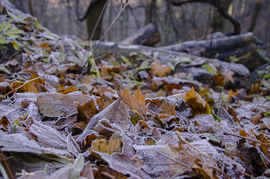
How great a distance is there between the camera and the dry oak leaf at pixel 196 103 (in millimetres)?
1228

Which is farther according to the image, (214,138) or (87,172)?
(214,138)

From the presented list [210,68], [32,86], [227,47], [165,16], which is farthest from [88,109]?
[165,16]

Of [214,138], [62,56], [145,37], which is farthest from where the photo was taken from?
[145,37]

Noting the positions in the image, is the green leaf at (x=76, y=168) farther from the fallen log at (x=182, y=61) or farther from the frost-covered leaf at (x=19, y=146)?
the fallen log at (x=182, y=61)

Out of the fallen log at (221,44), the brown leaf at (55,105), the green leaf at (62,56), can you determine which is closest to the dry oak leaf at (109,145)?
the brown leaf at (55,105)

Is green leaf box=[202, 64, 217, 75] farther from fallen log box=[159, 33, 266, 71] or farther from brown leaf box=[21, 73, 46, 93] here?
brown leaf box=[21, 73, 46, 93]

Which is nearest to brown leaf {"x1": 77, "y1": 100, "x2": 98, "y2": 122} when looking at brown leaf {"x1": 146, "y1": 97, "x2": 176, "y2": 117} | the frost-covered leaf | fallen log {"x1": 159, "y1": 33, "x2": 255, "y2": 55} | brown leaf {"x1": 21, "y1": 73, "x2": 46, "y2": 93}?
the frost-covered leaf

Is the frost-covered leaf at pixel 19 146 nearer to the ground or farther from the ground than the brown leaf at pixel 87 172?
farther from the ground

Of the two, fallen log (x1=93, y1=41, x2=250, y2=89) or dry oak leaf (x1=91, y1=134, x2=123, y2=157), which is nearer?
dry oak leaf (x1=91, y1=134, x2=123, y2=157)

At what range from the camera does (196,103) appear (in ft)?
4.06

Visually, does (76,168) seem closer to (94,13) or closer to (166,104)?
(166,104)

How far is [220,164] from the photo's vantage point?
0.73 metres

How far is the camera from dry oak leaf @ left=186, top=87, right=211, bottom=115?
1.23 meters

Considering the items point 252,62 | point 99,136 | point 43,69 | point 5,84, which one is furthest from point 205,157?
point 252,62
